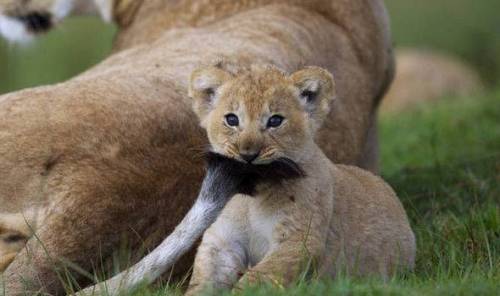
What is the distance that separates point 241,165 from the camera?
4.22 m

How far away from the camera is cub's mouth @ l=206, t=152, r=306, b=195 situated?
13.9ft

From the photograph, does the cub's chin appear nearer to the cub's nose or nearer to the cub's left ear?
the cub's left ear

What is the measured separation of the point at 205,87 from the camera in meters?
4.58

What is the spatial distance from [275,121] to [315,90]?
0.29 metres

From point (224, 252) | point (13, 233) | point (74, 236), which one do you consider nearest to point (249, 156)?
point (224, 252)

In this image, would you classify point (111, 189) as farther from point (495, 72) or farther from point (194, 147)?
point (495, 72)

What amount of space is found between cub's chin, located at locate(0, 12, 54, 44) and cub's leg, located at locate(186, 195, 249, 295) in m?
3.53

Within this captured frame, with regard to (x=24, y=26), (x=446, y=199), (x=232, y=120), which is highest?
(x=232, y=120)

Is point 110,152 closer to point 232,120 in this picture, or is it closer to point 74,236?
point 74,236

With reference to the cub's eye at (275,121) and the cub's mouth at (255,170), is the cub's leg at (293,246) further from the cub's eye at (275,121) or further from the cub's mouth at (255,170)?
the cub's eye at (275,121)

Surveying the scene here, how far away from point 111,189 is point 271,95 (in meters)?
0.78

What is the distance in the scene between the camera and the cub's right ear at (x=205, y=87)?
4.55m

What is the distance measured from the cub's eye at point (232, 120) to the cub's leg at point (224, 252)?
0.34 meters

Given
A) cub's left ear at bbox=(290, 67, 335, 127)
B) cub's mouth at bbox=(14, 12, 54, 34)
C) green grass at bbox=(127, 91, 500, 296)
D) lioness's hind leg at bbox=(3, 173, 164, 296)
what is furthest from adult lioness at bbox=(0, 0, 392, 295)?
cub's mouth at bbox=(14, 12, 54, 34)
